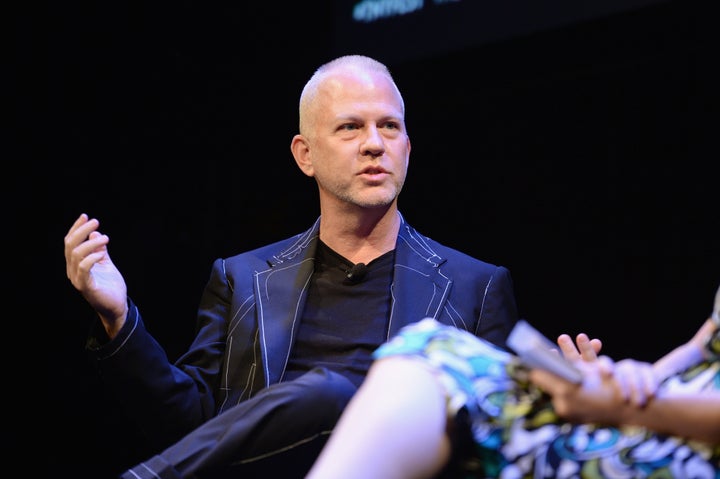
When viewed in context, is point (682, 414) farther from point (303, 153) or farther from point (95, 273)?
point (303, 153)

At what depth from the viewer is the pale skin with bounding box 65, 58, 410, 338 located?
185 cm

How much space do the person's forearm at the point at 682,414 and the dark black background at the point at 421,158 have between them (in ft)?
4.60

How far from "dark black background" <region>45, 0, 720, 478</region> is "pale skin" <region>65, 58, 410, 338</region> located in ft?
2.38

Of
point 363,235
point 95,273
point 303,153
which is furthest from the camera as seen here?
point 303,153

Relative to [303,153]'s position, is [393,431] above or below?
below

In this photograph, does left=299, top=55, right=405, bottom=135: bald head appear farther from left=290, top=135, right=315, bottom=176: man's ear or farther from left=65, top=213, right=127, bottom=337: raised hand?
left=65, top=213, right=127, bottom=337: raised hand

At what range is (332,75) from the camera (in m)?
1.94

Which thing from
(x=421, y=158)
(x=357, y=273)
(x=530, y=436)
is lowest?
(x=530, y=436)

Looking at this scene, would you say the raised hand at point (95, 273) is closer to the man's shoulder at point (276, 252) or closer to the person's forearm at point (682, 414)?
the man's shoulder at point (276, 252)

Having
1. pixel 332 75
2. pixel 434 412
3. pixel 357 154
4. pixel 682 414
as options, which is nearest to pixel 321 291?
pixel 357 154

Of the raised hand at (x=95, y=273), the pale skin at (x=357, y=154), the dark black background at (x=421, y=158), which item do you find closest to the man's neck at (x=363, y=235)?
the pale skin at (x=357, y=154)

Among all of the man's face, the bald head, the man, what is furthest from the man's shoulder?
the bald head

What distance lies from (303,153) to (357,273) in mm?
361

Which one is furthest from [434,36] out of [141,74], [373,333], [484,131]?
[373,333]
